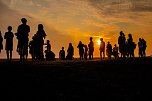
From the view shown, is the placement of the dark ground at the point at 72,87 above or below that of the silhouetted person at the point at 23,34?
below

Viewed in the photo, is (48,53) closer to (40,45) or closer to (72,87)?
(40,45)

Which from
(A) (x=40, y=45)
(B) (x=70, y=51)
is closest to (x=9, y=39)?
(A) (x=40, y=45)

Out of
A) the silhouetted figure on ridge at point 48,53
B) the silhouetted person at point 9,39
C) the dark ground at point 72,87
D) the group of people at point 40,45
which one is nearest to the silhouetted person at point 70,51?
the group of people at point 40,45

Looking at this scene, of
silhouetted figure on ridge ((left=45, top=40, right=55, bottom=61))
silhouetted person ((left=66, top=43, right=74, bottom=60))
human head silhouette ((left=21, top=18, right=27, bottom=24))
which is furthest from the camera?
silhouetted person ((left=66, top=43, right=74, bottom=60))

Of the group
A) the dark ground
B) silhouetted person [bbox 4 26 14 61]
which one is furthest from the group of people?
the dark ground

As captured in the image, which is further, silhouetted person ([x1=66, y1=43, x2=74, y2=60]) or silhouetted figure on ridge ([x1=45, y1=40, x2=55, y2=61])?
silhouetted person ([x1=66, y1=43, x2=74, y2=60])

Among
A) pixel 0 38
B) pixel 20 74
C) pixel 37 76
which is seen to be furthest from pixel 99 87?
pixel 0 38

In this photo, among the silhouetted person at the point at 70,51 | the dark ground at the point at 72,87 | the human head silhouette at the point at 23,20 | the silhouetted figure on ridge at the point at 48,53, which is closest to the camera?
the dark ground at the point at 72,87

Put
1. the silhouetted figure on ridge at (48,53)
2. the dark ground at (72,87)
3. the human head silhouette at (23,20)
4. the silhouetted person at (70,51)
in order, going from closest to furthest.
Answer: the dark ground at (72,87), the human head silhouette at (23,20), the silhouetted figure on ridge at (48,53), the silhouetted person at (70,51)

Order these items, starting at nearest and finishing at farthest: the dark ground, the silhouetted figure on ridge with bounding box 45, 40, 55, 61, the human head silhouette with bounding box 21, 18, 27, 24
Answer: the dark ground
the human head silhouette with bounding box 21, 18, 27, 24
the silhouetted figure on ridge with bounding box 45, 40, 55, 61

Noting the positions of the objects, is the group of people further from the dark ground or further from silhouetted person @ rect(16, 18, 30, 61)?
the dark ground

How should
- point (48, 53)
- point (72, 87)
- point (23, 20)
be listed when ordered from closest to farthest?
point (72, 87), point (23, 20), point (48, 53)

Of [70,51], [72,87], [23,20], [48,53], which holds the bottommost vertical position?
[72,87]

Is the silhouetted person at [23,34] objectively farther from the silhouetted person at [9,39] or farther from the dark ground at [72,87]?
the dark ground at [72,87]
